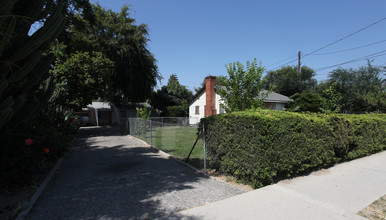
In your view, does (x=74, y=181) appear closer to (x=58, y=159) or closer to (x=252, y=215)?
(x=58, y=159)

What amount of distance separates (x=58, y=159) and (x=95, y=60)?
1038cm

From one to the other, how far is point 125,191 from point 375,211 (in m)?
4.84

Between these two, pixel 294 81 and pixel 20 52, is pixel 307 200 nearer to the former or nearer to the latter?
pixel 20 52

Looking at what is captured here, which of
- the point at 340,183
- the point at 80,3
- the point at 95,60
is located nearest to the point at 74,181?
the point at 340,183

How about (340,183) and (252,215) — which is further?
(340,183)

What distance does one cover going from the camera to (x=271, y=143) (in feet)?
15.5

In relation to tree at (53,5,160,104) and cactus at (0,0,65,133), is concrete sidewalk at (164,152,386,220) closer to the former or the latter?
cactus at (0,0,65,133)

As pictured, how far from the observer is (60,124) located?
33.4 feet

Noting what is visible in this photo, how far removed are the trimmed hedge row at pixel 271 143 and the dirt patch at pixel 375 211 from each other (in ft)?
5.18

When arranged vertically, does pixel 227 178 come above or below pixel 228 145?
below

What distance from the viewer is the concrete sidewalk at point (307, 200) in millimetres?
3488

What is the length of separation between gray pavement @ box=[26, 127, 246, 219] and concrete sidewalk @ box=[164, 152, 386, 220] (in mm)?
439

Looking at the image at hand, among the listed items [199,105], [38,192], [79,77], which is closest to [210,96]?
[199,105]

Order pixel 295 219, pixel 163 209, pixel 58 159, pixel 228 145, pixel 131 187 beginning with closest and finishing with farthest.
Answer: pixel 295 219
pixel 163 209
pixel 131 187
pixel 228 145
pixel 58 159
